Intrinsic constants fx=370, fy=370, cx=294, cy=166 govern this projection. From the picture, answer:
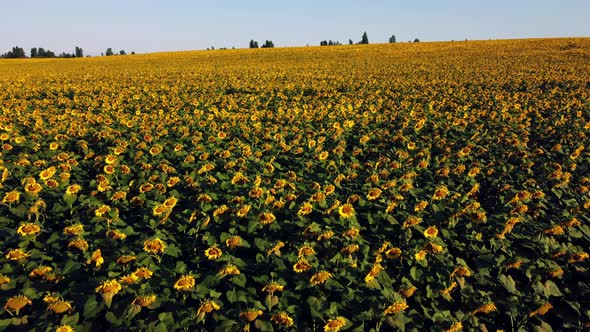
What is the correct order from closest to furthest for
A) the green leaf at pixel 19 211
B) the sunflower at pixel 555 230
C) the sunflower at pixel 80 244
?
the sunflower at pixel 80 244 → the sunflower at pixel 555 230 → the green leaf at pixel 19 211

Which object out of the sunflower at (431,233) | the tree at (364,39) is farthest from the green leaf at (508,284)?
the tree at (364,39)

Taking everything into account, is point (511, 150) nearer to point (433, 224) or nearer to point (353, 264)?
point (433, 224)

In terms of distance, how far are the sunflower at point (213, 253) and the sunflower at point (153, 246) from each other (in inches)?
19.3

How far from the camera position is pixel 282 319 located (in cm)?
328

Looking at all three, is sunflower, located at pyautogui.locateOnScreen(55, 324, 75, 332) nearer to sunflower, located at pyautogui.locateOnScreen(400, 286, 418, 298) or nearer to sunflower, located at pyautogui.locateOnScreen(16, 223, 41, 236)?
sunflower, located at pyautogui.locateOnScreen(16, 223, 41, 236)

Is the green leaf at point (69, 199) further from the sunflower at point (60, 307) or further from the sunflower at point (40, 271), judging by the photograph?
the sunflower at point (60, 307)

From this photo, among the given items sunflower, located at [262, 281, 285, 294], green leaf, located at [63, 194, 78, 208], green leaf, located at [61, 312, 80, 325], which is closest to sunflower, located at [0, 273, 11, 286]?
green leaf, located at [61, 312, 80, 325]

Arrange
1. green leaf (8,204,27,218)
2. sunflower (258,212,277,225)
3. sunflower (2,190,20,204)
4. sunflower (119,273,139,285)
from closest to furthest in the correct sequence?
sunflower (119,273,139,285), sunflower (258,212,277,225), green leaf (8,204,27,218), sunflower (2,190,20,204)

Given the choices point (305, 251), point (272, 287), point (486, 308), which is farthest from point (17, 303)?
point (486, 308)

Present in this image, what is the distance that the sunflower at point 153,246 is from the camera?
4004 millimetres

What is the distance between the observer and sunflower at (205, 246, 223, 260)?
3.98 meters

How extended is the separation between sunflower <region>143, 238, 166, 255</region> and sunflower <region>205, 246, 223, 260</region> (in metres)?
0.49

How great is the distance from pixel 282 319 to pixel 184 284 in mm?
1016

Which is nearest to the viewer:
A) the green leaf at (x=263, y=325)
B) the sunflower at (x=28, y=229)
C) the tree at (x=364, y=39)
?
the green leaf at (x=263, y=325)
